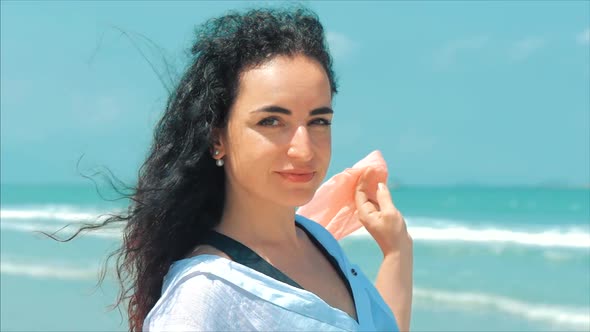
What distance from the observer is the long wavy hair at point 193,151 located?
7.69 ft

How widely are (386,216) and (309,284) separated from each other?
0.43m

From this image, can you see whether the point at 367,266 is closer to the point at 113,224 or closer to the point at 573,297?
the point at 573,297

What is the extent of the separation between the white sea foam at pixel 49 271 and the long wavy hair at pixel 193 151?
789 centimetres

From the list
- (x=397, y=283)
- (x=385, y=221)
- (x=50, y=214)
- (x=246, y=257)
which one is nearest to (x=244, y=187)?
(x=246, y=257)

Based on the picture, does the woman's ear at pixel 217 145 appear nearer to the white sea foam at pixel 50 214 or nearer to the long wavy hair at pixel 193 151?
the long wavy hair at pixel 193 151

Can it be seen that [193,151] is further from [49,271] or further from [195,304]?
[49,271]

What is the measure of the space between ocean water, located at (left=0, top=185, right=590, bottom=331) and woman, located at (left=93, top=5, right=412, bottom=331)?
0.52m

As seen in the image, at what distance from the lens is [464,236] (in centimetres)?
1603

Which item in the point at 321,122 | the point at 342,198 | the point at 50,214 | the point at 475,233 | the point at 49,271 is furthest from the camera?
the point at 50,214

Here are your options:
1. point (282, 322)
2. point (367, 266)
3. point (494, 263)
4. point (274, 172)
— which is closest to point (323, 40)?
point (274, 172)

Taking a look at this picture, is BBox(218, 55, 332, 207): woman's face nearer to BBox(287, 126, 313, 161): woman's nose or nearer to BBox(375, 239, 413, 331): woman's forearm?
BBox(287, 126, 313, 161): woman's nose

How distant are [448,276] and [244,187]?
324 inches

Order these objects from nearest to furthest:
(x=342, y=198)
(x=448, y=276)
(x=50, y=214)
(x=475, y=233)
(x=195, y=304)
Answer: (x=195, y=304) → (x=342, y=198) → (x=448, y=276) → (x=475, y=233) → (x=50, y=214)

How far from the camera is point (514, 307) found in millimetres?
8438
